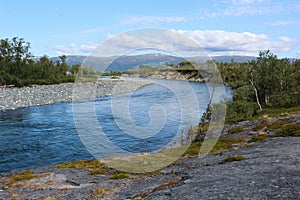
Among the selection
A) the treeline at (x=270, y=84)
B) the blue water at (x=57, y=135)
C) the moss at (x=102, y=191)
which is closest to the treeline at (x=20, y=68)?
the blue water at (x=57, y=135)

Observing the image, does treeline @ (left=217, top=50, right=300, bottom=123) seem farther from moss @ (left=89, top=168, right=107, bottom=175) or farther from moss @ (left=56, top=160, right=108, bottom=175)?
moss @ (left=89, top=168, right=107, bottom=175)

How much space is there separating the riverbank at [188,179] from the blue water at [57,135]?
390cm

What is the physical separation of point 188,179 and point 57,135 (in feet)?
66.8

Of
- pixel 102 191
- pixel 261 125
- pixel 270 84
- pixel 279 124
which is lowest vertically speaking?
pixel 102 191

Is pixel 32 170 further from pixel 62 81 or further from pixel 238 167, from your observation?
pixel 62 81

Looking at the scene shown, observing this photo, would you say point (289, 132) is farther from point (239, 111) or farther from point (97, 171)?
point (239, 111)

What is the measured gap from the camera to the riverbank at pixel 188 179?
11.3 m

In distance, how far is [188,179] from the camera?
1454 centimetres

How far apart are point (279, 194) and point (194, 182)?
14.0 ft

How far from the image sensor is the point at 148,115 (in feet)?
143

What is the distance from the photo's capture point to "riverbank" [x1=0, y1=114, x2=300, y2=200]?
11.3 meters

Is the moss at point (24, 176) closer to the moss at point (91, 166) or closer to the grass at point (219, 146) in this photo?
the moss at point (91, 166)

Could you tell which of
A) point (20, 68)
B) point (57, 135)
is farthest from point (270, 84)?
point (20, 68)

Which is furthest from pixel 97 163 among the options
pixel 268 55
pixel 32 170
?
pixel 268 55
